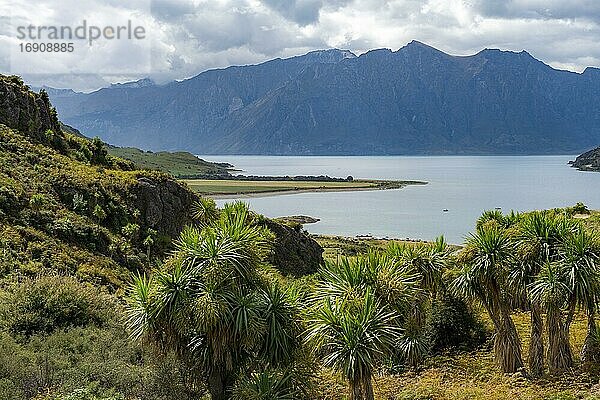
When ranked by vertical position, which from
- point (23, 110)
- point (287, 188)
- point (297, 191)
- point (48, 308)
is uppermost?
point (23, 110)

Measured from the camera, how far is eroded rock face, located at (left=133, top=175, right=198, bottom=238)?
1519 inches

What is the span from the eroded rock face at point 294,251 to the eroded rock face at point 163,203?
6.83m

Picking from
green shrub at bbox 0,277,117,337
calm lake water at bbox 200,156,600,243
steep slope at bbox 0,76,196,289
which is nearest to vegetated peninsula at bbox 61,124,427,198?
calm lake water at bbox 200,156,600,243

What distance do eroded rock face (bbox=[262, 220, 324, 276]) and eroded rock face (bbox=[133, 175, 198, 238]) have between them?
22.4ft

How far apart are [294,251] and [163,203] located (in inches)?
495

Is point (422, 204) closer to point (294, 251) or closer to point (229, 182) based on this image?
point (229, 182)

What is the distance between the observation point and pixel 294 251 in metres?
47.6

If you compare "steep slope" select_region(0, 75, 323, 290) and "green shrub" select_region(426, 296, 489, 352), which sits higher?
"steep slope" select_region(0, 75, 323, 290)

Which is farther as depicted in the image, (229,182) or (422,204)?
(229,182)

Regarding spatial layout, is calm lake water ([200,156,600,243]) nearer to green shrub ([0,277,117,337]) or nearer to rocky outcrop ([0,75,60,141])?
rocky outcrop ([0,75,60,141])

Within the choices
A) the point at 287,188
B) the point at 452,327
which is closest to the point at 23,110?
the point at 452,327

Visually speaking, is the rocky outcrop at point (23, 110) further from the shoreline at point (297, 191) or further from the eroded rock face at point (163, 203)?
the shoreline at point (297, 191)

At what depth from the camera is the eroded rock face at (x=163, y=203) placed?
38.6 metres

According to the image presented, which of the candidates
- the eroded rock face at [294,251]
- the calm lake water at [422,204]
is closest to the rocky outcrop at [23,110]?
the eroded rock face at [294,251]
